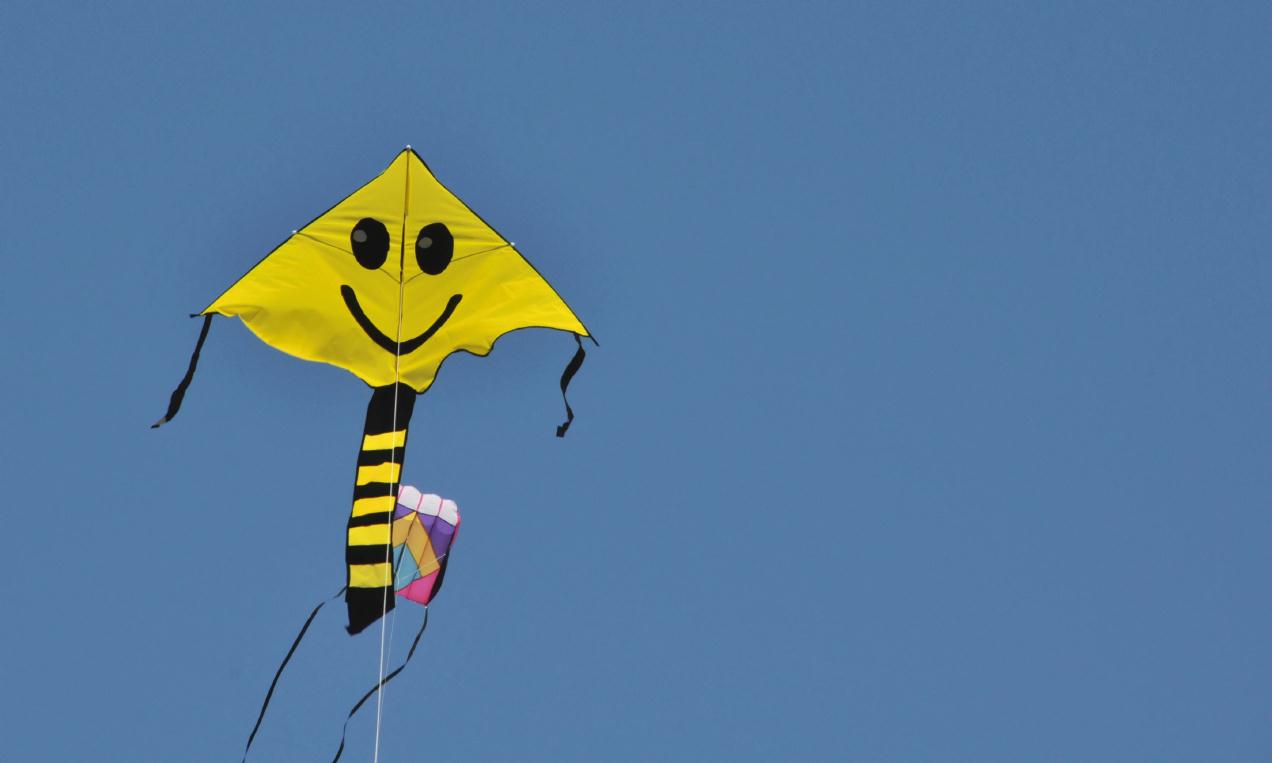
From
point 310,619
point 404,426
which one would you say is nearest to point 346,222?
point 404,426

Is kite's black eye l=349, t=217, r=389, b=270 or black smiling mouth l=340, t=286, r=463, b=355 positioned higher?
kite's black eye l=349, t=217, r=389, b=270

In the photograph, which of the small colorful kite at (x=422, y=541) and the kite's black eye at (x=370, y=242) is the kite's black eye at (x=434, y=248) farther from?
the small colorful kite at (x=422, y=541)

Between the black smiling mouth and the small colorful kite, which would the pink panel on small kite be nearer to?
the small colorful kite

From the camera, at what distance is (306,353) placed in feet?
51.0

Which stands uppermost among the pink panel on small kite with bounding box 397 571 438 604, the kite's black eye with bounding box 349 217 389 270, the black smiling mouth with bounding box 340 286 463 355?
the kite's black eye with bounding box 349 217 389 270

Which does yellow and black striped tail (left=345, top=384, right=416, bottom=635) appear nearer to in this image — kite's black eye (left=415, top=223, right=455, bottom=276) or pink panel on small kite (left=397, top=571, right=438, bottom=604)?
kite's black eye (left=415, top=223, right=455, bottom=276)

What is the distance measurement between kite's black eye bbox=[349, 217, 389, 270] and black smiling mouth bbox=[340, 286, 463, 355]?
24 centimetres

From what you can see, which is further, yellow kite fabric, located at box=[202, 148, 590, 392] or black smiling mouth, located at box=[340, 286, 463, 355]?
black smiling mouth, located at box=[340, 286, 463, 355]

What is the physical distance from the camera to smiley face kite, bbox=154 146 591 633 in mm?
15156

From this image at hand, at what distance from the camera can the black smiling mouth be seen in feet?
51.3

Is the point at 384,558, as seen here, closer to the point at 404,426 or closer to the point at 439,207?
the point at 404,426

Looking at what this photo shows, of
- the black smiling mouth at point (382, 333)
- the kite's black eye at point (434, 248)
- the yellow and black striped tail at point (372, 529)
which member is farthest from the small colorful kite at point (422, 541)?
the kite's black eye at point (434, 248)

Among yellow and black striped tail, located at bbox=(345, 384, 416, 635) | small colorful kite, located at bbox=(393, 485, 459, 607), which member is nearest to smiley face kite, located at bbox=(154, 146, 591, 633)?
yellow and black striped tail, located at bbox=(345, 384, 416, 635)

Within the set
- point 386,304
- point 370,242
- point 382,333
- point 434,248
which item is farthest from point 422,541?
point 370,242
